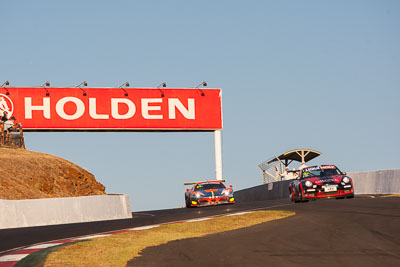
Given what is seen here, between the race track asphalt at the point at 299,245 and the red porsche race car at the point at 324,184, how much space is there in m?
6.93

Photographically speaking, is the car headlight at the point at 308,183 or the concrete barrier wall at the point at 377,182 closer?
the car headlight at the point at 308,183

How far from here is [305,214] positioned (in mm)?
17781

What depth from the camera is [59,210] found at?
79.1 feet

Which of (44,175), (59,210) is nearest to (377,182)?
(59,210)

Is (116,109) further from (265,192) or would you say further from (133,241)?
(133,241)

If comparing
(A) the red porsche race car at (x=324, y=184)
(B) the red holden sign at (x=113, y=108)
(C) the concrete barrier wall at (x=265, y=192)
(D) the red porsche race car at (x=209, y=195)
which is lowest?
(C) the concrete barrier wall at (x=265, y=192)

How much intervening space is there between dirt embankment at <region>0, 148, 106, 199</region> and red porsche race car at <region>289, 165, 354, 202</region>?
1728cm

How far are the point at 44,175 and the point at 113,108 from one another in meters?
6.59

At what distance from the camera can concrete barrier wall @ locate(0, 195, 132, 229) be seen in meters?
21.8

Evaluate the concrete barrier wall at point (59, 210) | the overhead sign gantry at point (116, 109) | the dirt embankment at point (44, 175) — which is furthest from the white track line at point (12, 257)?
the overhead sign gantry at point (116, 109)

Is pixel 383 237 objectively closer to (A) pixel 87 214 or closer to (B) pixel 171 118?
(A) pixel 87 214

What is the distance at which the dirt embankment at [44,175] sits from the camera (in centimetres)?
3897

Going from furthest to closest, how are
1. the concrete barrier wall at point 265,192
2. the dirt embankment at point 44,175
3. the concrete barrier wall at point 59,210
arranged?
the concrete barrier wall at point 265,192
the dirt embankment at point 44,175
the concrete barrier wall at point 59,210

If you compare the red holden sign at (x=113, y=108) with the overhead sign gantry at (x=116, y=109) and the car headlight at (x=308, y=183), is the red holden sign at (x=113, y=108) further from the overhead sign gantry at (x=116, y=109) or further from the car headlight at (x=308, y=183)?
the car headlight at (x=308, y=183)
